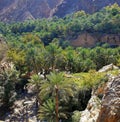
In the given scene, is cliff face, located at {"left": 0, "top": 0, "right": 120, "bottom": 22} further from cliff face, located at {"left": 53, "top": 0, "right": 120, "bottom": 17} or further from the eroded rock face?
the eroded rock face

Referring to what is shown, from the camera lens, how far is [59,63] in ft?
256

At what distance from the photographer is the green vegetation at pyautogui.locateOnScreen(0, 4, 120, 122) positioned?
Answer: 50094 mm

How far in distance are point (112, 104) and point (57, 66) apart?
53414mm

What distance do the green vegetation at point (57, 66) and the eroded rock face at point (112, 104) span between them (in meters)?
16.1

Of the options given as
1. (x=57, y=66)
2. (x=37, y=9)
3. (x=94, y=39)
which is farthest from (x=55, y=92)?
(x=37, y=9)

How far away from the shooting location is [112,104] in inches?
1026

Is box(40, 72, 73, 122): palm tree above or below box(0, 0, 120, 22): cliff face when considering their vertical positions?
below

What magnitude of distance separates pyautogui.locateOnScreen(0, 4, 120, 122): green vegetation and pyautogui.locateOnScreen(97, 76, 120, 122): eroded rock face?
1614 cm

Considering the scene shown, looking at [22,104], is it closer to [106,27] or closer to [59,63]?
[59,63]

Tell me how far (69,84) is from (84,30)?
252 ft

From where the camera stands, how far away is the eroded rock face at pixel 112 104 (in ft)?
83.9

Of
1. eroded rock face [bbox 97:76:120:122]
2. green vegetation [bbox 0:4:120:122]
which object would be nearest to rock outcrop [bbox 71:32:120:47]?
green vegetation [bbox 0:4:120:122]

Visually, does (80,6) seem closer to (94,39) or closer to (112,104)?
(94,39)

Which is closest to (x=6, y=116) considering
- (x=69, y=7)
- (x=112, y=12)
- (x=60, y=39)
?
(x=60, y=39)
